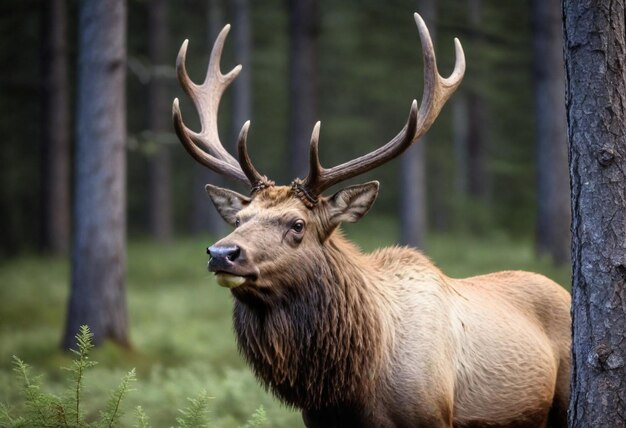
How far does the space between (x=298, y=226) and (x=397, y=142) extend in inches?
34.5

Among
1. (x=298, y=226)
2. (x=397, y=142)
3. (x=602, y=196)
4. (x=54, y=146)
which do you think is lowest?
(x=298, y=226)

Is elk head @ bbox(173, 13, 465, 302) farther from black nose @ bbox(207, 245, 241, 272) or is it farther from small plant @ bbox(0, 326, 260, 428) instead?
small plant @ bbox(0, 326, 260, 428)

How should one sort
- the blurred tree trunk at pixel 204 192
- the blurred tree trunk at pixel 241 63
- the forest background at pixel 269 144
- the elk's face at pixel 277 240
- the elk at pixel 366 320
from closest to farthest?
the elk's face at pixel 277 240, the elk at pixel 366 320, the forest background at pixel 269 144, the blurred tree trunk at pixel 241 63, the blurred tree trunk at pixel 204 192

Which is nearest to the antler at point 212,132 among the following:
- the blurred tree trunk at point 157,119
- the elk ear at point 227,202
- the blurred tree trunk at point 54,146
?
the elk ear at point 227,202

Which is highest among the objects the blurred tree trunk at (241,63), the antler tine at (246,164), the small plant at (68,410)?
the blurred tree trunk at (241,63)

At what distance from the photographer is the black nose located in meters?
4.65

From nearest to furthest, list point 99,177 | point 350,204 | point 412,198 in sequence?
point 350,204, point 99,177, point 412,198

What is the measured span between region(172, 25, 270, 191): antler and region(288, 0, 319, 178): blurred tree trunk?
26.4 feet

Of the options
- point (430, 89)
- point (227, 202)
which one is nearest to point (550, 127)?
point (430, 89)

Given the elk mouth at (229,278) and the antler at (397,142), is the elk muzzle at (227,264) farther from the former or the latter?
the antler at (397,142)

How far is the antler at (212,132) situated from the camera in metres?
5.52

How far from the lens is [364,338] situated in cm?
512

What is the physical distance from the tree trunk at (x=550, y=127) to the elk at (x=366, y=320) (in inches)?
325

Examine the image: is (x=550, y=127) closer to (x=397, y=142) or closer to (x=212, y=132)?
(x=212, y=132)
